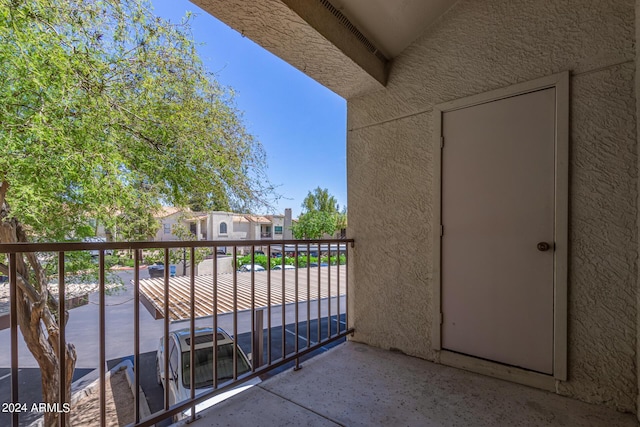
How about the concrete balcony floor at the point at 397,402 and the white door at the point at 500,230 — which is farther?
the white door at the point at 500,230

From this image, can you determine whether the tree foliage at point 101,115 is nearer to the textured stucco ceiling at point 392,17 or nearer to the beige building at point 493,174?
the beige building at point 493,174

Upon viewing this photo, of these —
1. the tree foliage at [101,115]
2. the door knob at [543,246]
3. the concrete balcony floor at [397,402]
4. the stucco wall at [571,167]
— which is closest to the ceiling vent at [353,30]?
the stucco wall at [571,167]

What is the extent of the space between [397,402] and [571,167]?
178 centimetres

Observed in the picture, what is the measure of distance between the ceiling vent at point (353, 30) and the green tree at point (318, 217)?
16.6 metres

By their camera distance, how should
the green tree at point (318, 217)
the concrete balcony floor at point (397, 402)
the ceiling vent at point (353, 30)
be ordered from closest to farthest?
1. the concrete balcony floor at point (397, 402)
2. the ceiling vent at point (353, 30)
3. the green tree at point (318, 217)

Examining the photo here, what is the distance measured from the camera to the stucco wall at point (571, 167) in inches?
64.6

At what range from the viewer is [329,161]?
25.1m

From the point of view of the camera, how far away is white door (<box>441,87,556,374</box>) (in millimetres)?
1850

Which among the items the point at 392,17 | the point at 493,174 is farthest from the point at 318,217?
the point at 493,174

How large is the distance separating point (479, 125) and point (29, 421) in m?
9.76

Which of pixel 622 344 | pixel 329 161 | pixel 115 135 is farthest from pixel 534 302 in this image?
pixel 329 161

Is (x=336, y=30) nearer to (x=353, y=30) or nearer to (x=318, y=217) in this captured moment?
(x=353, y=30)

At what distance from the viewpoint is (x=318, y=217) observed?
22.4 meters

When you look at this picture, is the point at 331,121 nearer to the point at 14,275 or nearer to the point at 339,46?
the point at 339,46
